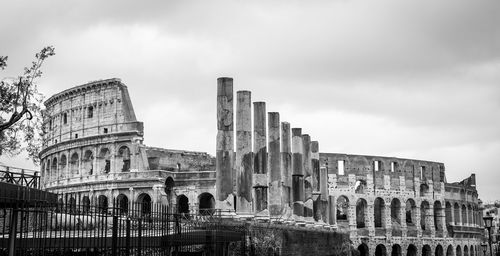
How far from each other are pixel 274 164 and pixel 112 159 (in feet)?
70.6

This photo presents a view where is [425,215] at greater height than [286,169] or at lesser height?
lesser

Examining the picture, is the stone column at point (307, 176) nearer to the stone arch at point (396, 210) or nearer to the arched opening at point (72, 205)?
the stone arch at point (396, 210)

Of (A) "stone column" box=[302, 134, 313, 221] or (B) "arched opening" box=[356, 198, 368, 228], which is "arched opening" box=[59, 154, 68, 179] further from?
(B) "arched opening" box=[356, 198, 368, 228]

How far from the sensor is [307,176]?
35.6 m

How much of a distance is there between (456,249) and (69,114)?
33.4 m

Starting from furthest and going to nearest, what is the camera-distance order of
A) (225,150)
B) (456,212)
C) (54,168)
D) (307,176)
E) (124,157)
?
1. (456,212)
2. (54,168)
3. (124,157)
4. (307,176)
5. (225,150)

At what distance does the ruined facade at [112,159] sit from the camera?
4616cm

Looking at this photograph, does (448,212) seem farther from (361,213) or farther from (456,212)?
→ (361,213)

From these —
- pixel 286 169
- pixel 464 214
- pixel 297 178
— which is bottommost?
pixel 464 214

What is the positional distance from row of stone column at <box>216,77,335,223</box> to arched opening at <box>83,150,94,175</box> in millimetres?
20898

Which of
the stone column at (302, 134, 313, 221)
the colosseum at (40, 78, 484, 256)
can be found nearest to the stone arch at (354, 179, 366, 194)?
the colosseum at (40, 78, 484, 256)

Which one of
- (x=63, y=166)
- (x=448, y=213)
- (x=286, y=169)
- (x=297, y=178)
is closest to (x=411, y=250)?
(x=448, y=213)

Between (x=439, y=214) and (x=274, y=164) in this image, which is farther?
(x=439, y=214)

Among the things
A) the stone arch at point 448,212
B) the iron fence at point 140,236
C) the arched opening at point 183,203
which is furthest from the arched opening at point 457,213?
the iron fence at point 140,236
